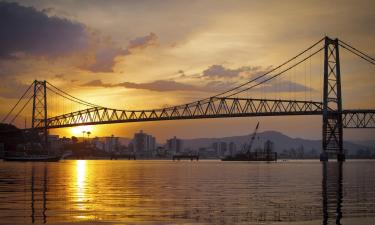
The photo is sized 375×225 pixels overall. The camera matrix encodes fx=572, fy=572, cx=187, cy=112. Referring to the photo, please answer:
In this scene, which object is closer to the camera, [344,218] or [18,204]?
[344,218]

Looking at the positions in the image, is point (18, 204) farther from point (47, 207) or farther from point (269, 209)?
point (269, 209)

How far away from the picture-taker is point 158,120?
528 ft

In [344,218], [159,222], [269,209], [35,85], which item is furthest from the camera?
[35,85]

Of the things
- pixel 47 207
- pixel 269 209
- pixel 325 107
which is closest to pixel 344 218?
pixel 269 209

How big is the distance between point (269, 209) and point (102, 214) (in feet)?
21.8

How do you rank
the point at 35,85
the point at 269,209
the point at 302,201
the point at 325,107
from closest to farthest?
the point at 269,209 → the point at 302,201 → the point at 325,107 → the point at 35,85

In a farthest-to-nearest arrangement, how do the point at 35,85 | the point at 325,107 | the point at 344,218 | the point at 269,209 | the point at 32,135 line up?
the point at 35,85 < the point at 32,135 < the point at 325,107 < the point at 269,209 < the point at 344,218

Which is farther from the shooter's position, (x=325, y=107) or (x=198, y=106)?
(x=198, y=106)

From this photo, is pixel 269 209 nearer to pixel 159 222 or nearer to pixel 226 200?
pixel 226 200

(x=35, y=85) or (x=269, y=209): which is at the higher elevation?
(x=35, y=85)

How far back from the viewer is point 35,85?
560 feet

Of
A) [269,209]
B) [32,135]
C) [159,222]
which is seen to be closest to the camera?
[159,222]

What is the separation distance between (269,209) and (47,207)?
29.1 ft

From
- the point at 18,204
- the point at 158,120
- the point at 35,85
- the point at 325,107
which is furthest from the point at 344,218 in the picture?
the point at 35,85
